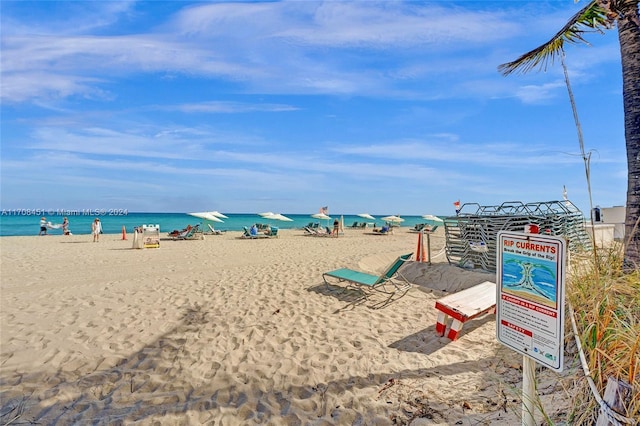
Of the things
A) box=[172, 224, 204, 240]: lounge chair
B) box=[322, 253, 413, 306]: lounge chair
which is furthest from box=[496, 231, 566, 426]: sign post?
box=[172, 224, 204, 240]: lounge chair

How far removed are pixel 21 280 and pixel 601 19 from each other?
40.5 ft

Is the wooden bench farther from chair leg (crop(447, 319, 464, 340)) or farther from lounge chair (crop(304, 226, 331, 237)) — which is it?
lounge chair (crop(304, 226, 331, 237))

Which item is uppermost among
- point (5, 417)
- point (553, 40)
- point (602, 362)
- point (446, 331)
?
point (553, 40)

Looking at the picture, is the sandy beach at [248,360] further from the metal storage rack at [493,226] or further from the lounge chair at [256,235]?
the lounge chair at [256,235]

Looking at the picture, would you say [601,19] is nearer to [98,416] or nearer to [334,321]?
[334,321]

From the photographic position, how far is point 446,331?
15.5ft

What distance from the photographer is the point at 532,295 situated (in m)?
1.95

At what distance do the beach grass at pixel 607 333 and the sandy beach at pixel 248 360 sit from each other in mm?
362

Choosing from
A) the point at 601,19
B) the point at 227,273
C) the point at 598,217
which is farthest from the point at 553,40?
the point at 598,217

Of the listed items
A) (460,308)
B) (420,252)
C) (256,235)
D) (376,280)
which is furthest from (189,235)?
(460,308)

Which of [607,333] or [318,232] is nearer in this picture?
[607,333]

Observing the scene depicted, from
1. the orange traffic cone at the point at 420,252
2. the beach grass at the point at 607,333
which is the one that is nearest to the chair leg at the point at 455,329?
the beach grass at the point at 607,333

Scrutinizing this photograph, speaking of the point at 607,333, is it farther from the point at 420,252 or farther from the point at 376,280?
the point at 420,252

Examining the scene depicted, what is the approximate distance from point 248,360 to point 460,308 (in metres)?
2.76
